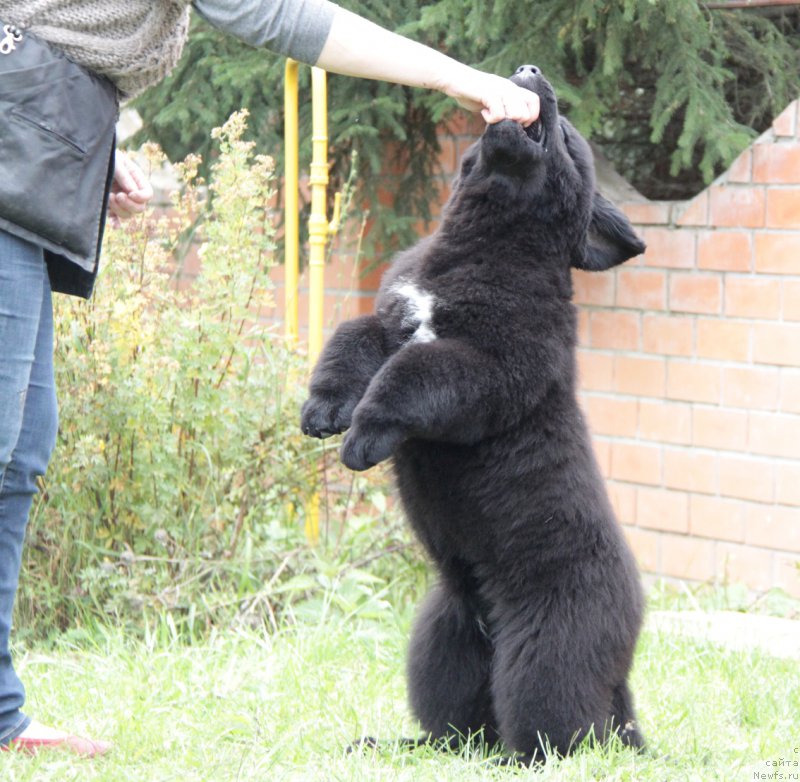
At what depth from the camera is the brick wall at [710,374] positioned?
195 inches

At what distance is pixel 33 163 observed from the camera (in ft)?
8.22

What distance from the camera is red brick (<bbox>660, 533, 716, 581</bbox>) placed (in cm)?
521

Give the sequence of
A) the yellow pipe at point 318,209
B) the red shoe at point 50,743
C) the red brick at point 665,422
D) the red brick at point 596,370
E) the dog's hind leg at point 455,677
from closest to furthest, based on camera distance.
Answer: the red shoe at point 50,743, the dog's hind leg at point 455,677, the yellow pipe at point 318,209, the red brick at point 665,422, the red brick at point 596,370

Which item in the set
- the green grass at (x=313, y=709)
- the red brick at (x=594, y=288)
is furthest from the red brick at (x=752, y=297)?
the green grass at (x=313, y=709)

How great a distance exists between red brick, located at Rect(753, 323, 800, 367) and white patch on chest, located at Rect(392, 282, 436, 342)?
8.00 ft

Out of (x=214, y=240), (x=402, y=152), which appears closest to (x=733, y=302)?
(x=402, y=152)

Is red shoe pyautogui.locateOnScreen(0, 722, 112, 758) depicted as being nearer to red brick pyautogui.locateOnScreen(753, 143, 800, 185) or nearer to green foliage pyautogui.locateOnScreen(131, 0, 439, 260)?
green foliage pyautogui.locateOnScreen(131, 0, 439, 260)

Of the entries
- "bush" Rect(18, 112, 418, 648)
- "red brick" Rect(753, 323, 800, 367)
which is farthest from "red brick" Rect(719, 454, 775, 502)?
"bush" Rect(18, 112, 418, 648)

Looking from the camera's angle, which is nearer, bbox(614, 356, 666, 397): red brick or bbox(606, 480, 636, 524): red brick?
bbox(614, 356, 666, 397): red brick

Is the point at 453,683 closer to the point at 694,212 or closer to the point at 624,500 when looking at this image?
the point at 624,500

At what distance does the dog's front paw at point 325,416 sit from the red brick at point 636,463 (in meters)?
2.80

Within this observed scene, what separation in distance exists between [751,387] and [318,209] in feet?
6.28

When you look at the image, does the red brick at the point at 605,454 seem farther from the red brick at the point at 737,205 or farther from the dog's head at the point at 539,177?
the dog's head at the point at 539,177

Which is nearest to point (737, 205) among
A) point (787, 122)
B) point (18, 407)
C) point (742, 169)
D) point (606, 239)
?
point (742, 169)
